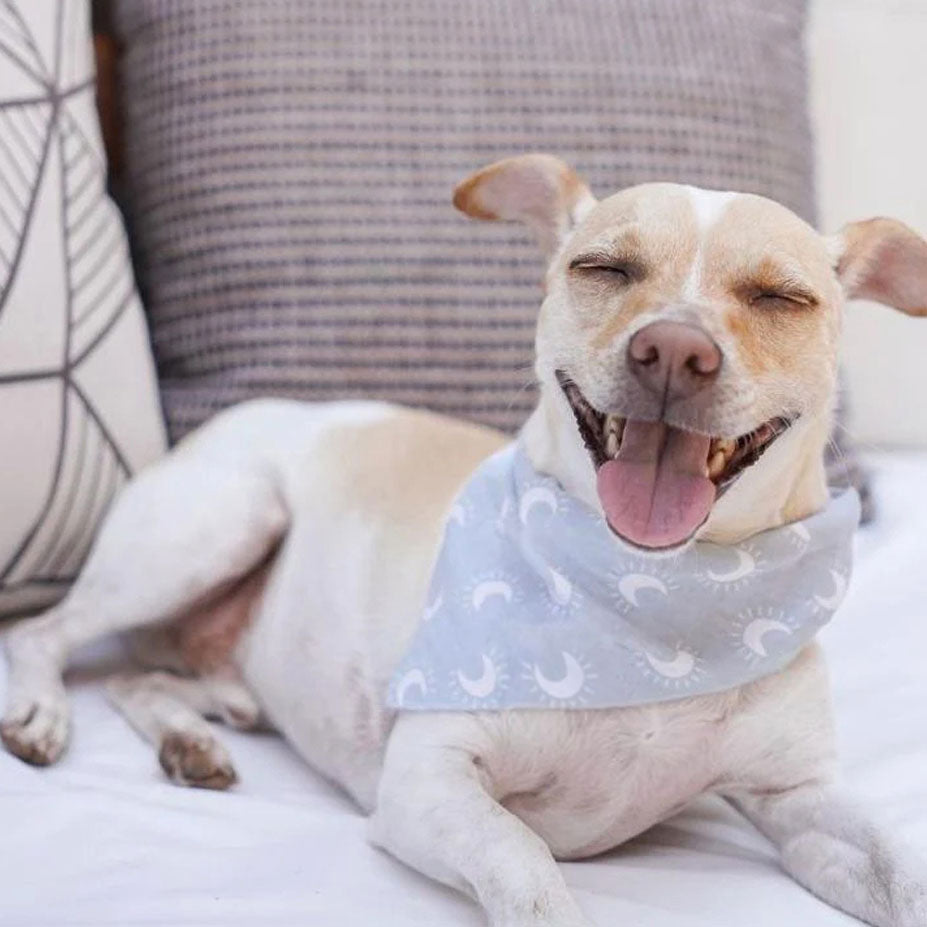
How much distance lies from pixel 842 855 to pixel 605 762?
0.71 feet

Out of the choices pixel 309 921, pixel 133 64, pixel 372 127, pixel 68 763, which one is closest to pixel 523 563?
pixel 309 921

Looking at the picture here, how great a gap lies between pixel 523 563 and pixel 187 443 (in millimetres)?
614

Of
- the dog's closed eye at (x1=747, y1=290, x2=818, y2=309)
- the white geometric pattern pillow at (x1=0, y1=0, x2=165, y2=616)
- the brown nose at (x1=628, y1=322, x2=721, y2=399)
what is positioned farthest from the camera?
the white geometric pattern pillow at (x1=0, y1=0, x2=165, y2=616)

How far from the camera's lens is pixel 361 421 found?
1.64 m

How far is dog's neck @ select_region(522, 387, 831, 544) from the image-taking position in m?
1.14

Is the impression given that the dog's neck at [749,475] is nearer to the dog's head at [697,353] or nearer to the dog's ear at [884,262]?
the dog's head at [697,353]

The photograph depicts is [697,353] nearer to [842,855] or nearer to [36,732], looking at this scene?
[842,855]

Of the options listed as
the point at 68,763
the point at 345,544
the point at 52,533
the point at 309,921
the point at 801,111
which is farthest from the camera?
the point at 801,111

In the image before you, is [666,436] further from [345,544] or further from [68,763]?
[68,763]

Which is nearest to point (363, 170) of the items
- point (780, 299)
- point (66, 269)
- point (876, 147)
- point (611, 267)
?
point (66, 269)

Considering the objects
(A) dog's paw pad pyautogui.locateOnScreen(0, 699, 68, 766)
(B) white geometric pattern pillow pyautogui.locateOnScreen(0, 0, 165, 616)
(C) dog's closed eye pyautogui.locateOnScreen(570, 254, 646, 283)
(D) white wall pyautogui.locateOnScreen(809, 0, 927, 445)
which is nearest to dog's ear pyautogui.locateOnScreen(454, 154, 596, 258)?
(C) dog's closed eye pyautogui.locateOnScreen(570, 254, 646, 283)

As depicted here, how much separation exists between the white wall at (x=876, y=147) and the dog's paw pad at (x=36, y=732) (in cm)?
140

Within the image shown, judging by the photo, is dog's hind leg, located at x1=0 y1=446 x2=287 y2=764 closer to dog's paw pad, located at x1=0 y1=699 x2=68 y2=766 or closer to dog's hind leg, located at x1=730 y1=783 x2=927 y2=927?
dog's paw pad, located at x1=0 y1=699 x2=68 y2=766

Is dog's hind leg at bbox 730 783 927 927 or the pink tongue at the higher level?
the pink tongue
